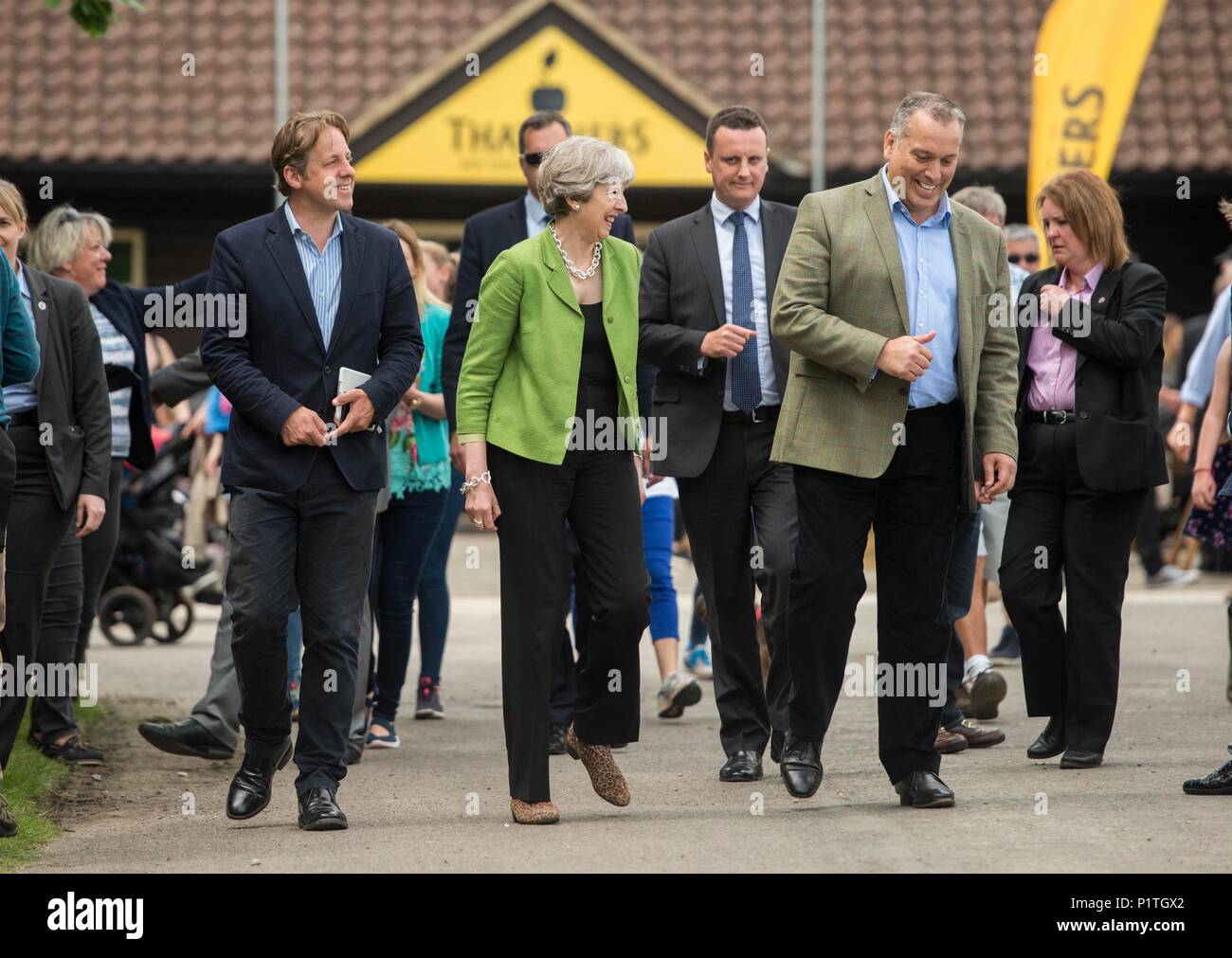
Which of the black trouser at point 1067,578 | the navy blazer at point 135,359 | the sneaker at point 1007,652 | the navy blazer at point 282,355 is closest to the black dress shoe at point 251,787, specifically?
the navy blazer at point 282,355

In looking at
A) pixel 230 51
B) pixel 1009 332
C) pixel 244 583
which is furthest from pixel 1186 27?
pixel 244 583

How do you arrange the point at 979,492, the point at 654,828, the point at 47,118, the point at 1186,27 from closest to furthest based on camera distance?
the point at 654,828 < the point at 979,492 < the point at 47,118 < the point at 1186,27

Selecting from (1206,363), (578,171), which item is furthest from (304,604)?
(1206,363)

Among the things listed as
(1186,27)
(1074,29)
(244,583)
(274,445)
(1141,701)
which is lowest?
(1141,701)

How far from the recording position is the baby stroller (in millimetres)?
11930

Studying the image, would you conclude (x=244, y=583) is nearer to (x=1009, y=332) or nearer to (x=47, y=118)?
(x=1009, y=332)

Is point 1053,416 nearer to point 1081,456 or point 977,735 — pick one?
point 1081,456

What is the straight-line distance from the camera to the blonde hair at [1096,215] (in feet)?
23.6

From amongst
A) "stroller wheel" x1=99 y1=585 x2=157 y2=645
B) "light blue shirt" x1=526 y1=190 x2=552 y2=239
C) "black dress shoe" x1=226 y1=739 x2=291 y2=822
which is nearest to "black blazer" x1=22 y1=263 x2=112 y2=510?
"black dress shoe" x1=226 y1=739 x2=291 y2=822

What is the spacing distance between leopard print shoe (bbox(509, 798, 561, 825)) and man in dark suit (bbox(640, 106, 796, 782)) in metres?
1.04

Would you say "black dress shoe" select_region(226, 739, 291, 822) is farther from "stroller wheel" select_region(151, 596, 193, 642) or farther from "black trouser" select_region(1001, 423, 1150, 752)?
"stroller wheel" select_region(151, 596, 193, 642)

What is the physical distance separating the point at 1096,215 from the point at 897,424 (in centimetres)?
150

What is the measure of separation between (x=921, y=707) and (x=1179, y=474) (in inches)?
423

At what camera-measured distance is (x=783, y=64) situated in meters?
21.4
